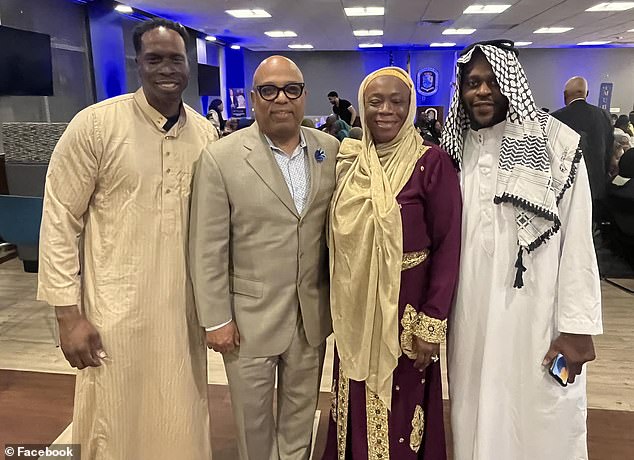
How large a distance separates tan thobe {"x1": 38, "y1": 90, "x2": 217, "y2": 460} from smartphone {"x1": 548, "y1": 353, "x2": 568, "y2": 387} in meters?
1.18

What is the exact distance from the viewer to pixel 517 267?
1595 millimetres

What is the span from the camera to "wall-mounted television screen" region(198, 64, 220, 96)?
1351 cm

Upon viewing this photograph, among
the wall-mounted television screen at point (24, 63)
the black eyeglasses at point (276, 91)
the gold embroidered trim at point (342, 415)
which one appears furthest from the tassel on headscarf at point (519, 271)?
the wall-mounted television screen at point (24, 63)

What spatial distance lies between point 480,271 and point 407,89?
625 mm

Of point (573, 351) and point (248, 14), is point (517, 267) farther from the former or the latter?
point (248, 14)

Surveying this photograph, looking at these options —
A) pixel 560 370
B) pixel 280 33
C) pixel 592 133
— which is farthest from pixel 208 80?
pixel 560 370

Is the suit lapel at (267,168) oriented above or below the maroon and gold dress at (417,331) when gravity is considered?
above

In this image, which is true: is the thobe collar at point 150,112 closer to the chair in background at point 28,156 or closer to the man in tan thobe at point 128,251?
the man in tan thobe at point 128,251

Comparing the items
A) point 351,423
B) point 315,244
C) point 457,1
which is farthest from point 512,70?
point 457,1

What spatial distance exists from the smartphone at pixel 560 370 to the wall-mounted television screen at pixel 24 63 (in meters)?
7.04

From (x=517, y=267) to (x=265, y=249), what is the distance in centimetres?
78

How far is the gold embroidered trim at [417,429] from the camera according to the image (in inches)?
72.6

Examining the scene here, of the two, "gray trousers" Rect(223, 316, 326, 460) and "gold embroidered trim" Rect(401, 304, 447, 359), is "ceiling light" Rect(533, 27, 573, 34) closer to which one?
A: "gold embroidered trim" Rect(401, 304, 447, 359)

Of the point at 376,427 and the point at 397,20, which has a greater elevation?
the point at 397,20
